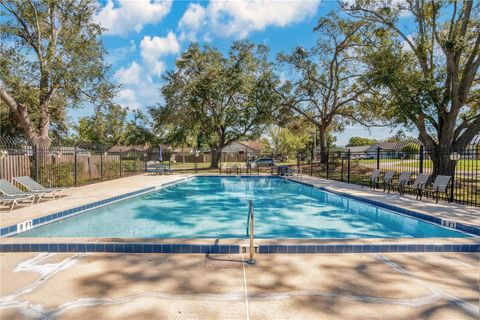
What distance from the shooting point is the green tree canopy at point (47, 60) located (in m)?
12.5

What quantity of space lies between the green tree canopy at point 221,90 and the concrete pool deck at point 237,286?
1935 centimetres

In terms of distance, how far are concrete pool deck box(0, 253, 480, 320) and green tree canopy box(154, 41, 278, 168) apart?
19351 millimetres

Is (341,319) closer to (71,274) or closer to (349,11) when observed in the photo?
A: (71,274)

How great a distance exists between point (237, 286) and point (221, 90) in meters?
21.8

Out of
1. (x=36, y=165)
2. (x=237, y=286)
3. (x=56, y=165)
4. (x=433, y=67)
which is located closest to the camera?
(x=237, y=286)

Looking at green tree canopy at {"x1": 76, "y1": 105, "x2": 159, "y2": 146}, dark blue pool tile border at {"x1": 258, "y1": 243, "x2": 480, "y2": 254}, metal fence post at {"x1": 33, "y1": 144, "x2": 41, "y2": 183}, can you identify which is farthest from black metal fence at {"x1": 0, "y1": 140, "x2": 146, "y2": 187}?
dark blue pool tile border at {"x1": 258, "y1": 243, "x2": 480, "y2": 254}

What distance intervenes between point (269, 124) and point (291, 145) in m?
20.3

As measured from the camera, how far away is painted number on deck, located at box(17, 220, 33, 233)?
5.62 m

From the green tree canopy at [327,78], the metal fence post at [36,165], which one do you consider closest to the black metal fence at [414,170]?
the green tree canopy at [327,78]

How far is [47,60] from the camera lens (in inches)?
514

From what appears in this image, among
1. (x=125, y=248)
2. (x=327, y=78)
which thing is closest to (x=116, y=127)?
(x=327, y=78)

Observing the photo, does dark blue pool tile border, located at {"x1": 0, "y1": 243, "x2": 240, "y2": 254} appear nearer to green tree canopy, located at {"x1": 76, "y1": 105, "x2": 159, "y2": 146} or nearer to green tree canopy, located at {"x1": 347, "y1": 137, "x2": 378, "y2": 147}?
green tree canopy, located at {"x1": 76, "y1": 105, "x2": 159, "y2": 146}

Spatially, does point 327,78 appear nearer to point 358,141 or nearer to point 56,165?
point 56,165

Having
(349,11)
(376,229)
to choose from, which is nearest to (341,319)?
(376,229)
